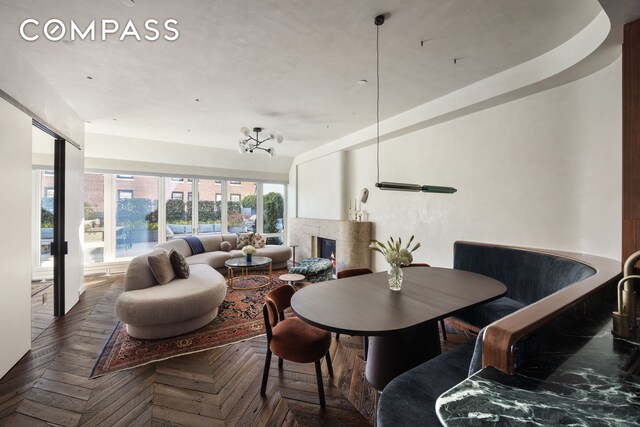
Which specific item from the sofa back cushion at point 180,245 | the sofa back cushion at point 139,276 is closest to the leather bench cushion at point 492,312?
the sofa back cushion at point 139,276

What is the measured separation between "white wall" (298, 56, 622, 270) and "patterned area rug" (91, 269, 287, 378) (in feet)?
8.69

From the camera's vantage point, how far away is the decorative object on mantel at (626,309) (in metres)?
1.03

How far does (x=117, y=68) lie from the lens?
277 centimetres

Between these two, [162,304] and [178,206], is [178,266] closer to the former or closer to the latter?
[162,304]

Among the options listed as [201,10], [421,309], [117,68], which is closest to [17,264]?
[117,68]

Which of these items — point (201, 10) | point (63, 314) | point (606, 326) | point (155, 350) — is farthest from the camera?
point (63, 314)

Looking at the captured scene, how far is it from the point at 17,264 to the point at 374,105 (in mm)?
4258

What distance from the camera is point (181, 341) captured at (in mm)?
2869

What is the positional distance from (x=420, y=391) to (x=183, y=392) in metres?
1.80

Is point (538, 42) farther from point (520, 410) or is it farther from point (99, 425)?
point (99, 425)

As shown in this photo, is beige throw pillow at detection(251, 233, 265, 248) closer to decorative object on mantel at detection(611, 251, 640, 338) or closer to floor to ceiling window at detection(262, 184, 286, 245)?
floor to ceiling window at detection(262, 184, 286, 245)

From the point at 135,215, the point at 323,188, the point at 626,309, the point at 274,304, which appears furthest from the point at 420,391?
the point at 135,215

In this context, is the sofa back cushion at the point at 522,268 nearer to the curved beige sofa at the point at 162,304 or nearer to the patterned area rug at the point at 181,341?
the patterned area rug at the point at 181,341

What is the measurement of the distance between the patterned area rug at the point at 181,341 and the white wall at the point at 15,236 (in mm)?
683
